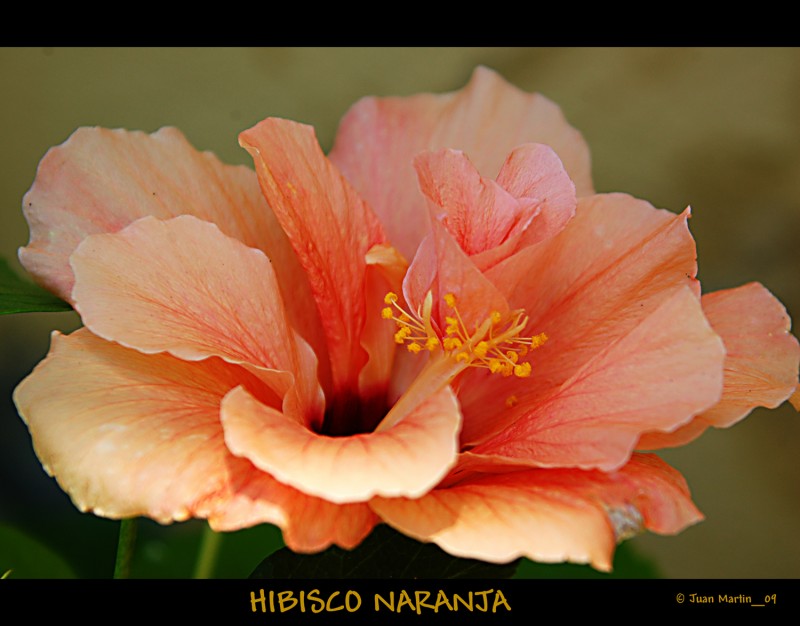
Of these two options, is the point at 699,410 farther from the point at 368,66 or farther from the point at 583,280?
the point at 368,66

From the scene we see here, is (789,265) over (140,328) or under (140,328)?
under

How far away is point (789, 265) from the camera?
1283 mm

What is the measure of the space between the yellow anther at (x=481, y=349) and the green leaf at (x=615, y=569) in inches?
15.8

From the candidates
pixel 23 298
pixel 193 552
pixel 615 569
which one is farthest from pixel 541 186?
pixel 193 552

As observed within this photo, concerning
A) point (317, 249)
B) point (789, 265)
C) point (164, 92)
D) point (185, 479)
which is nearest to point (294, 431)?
point (185, 479)

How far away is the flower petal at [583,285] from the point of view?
570 mm

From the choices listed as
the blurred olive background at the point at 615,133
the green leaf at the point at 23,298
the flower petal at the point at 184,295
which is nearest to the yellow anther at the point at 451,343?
the flower petal at the point at 184,295

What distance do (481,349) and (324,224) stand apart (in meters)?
0.15

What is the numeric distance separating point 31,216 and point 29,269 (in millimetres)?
37

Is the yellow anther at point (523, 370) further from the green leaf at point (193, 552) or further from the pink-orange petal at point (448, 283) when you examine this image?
the green leaf at point (193, 552)

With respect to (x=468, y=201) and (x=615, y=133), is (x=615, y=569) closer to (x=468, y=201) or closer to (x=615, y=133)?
(x=468, y=201)

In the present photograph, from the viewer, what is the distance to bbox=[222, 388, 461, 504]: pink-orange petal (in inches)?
15.4

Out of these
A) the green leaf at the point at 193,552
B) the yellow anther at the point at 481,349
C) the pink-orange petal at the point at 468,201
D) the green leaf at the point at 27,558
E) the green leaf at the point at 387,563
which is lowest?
the green leaf at the point at 193,552

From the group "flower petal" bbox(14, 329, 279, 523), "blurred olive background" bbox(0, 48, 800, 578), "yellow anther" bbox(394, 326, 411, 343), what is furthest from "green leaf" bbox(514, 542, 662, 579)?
"flower petal" bbox(14, 329, 279, 523)
